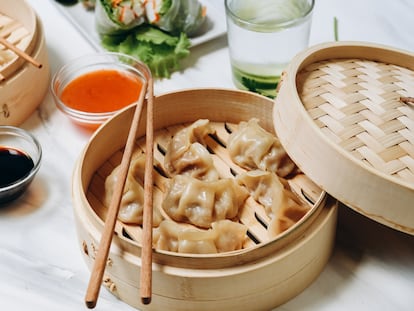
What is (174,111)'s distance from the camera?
1.92 meters

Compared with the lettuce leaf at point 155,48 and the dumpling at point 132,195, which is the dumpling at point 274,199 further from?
the lettuce leaf at point 155,48

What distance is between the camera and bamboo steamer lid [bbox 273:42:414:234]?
4.72 ft

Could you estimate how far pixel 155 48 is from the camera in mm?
2260

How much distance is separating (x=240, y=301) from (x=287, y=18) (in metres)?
1.00

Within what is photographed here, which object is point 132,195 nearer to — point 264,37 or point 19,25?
point 264,37

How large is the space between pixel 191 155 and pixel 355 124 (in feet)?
1.54

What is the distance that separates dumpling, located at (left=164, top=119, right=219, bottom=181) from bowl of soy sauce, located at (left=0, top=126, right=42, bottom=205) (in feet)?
1.18

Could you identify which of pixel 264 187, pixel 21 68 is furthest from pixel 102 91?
pixel 264 187

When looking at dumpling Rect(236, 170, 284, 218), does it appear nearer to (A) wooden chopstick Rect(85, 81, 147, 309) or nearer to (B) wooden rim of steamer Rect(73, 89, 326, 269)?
(B) wooden rim of steamer Rect(73, 89, 326, 269)

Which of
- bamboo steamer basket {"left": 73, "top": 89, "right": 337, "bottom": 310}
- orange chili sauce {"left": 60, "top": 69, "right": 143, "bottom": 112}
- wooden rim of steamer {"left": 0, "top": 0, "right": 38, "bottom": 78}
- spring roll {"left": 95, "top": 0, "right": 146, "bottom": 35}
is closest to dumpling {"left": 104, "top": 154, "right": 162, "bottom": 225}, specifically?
bamboo steamer basket {"left": 73, "top": 89, "right": 337, "bottom": 310}

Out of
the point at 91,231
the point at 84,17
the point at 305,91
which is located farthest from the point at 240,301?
the point at 84,17

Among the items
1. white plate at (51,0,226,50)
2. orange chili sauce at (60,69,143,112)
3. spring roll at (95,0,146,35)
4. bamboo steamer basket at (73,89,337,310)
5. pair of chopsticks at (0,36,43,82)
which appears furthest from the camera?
white plate at (51,0,226,50)

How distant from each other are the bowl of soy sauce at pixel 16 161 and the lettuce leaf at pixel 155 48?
53cm

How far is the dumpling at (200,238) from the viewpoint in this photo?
1535 millimetres
